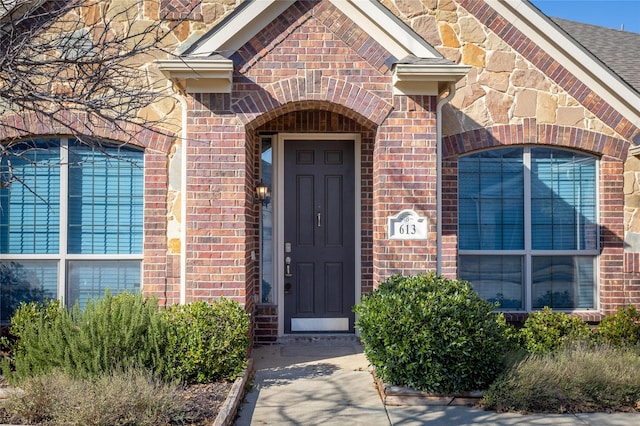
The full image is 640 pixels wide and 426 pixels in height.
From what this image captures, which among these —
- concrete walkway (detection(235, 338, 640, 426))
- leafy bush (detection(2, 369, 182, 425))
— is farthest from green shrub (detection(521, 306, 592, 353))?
leafy bush (detection(2, 369, 182, 425))

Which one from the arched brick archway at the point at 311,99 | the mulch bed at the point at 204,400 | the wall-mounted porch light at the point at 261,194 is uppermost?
the arched brick archway at the point at 311,99

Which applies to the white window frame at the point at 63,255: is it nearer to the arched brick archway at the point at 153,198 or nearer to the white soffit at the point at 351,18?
the arched brick archway at the point at 153,198

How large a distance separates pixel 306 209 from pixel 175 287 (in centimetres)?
205

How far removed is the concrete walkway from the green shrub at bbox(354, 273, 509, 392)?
301 millimetres

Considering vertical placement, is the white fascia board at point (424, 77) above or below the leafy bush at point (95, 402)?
above

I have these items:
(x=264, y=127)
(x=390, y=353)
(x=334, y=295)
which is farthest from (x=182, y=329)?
(x=264, y=127)

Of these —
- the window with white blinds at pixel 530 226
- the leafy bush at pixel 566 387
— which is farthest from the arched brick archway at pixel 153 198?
the leafy bush at pixel 566 387

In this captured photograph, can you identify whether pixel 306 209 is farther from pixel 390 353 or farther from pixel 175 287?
pixel 390 353

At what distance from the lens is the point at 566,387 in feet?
18.0

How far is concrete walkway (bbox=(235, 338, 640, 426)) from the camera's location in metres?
5.11

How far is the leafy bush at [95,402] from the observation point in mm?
4742

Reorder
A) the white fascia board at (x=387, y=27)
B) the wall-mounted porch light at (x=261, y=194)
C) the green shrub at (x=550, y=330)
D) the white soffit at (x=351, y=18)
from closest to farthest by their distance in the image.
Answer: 1. the white soffit at (x=351, y=18)
2. the white fascia board at (x=387, y=27)
3. the green shrub at (x=550, y=330)
4. the wall-mounted porch light at (x=261, y=194)

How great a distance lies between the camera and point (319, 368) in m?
6.70

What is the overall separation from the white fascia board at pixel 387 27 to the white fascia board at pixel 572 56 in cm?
183
